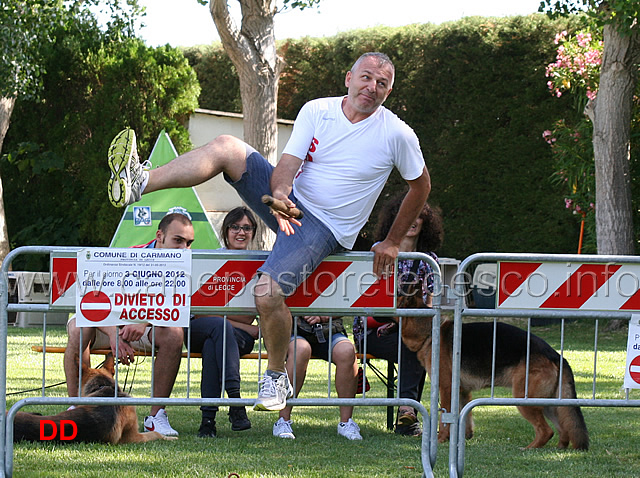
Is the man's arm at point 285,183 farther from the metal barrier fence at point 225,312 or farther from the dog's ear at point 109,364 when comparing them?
the dog's ear at point 109,364

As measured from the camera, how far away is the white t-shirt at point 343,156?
404 centimetres

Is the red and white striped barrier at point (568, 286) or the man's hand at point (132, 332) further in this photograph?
the man's hand at point (132, 332)

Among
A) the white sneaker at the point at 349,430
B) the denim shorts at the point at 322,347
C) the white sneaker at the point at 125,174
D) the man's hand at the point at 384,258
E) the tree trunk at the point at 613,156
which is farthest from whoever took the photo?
the tree trunk at the point at 613,156

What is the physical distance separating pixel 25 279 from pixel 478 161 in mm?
7444

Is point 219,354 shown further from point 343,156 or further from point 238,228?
point 343,156

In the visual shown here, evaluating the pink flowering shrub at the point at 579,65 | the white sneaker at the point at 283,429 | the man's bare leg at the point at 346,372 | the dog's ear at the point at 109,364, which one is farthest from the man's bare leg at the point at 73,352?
the pink flowering shrub at the point at 579,65

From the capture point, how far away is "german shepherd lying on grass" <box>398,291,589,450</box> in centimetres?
475

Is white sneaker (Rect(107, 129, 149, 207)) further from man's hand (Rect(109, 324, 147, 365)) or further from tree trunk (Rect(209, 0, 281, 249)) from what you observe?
tree trunk (Rect(209, 0, 281, 249))

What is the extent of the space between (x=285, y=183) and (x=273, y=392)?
0.99 meters

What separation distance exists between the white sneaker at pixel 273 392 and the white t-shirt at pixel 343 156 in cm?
73

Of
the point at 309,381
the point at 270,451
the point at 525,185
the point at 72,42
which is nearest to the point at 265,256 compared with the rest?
the point at 270,451

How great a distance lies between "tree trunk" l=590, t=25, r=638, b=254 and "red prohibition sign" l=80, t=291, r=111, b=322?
29.0 feet

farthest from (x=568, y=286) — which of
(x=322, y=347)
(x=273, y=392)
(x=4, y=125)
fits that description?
(x=4, y=125)

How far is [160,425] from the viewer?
16.4ft
